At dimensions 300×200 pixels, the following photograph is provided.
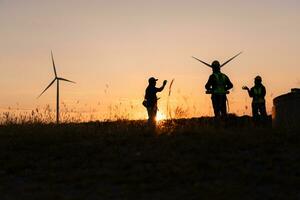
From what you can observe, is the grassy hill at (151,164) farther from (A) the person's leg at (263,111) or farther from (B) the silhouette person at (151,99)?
(A) the person's leg at (263,111)

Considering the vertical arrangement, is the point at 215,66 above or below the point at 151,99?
above

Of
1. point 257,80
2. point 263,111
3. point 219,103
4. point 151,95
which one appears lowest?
point 263,111

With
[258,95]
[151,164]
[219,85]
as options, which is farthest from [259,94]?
[151,164]

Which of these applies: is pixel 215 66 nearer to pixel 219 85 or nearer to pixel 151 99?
pixel 219 85

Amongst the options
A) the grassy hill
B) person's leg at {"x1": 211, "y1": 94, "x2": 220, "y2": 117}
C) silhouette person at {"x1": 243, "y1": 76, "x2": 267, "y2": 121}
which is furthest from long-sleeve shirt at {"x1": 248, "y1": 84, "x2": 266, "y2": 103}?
the grassy hill

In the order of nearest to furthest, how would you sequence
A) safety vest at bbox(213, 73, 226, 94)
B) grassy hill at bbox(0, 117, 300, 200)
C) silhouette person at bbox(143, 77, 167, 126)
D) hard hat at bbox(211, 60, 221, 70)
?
grassy hill at bbox(0, 117, 300, 200), safety vest at bbox(213, 73, 226, 94), hard hat at bbox(211, 60, 221, 70), silhouette person at bbox(143, 77, 167, 126)

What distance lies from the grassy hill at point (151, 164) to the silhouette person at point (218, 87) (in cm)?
248

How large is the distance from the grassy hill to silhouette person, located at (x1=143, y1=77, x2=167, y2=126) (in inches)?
97.2

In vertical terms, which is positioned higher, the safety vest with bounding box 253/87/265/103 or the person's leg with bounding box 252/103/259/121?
the safety vest with bounding box 253/87/265/103

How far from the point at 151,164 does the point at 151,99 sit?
6.31m

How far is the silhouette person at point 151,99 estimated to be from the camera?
17266 mm

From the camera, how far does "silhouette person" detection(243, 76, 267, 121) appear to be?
1889cm

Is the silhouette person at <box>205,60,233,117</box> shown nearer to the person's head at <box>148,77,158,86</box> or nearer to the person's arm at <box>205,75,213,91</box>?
the person's arm at <box>205,75,213,91</box>

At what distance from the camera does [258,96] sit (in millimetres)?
18953
